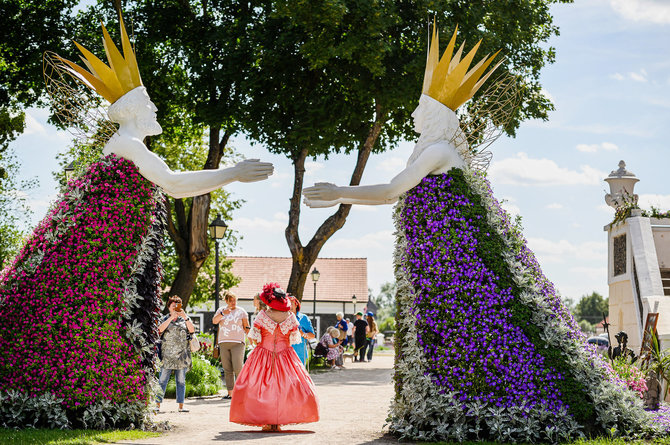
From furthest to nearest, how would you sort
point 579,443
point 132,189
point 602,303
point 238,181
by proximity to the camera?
point 602,303
point 132,189
point 238,181
point 579,443

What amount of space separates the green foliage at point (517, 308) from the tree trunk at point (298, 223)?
12.1 m

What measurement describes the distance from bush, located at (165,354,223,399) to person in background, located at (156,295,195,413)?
2.76 metres

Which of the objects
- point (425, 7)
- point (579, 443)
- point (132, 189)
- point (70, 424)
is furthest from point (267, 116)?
point (579, 443)

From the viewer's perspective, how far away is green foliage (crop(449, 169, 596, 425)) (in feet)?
27.7

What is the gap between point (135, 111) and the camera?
961cm

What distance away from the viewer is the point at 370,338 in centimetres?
2927

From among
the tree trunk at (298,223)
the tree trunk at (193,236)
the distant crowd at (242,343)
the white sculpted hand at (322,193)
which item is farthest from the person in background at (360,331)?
the white sculpted hand at (322,193)

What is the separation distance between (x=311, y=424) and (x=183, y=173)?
13.2 ft

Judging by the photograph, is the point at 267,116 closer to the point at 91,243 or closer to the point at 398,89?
the point at 398,89

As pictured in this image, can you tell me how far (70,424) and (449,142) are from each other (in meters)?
5.63

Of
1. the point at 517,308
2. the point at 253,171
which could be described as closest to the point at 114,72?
the point at 253,171

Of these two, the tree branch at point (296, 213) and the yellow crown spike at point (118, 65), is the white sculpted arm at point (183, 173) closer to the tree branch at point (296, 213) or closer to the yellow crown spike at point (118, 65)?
the yellow crown spike at point (118, 65)

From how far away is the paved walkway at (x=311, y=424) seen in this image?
886cm

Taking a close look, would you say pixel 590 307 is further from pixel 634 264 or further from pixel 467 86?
pixel 467 86
